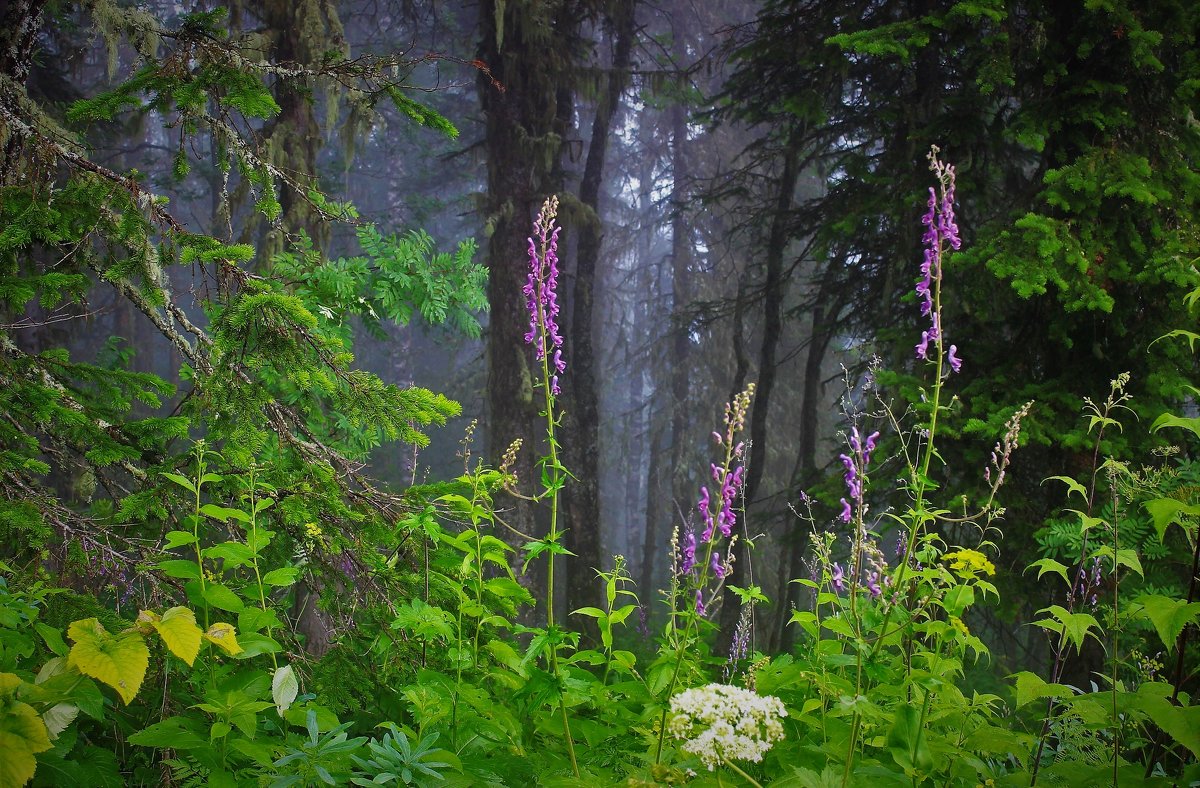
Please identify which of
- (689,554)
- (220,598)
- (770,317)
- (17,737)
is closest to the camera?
(17,737)

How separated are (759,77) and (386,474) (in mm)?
20287

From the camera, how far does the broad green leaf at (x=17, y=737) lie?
4.75 ft

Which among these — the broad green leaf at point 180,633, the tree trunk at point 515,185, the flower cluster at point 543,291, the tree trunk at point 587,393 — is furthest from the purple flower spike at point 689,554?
the tree trunk at point 587,393

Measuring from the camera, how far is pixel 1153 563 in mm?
4961

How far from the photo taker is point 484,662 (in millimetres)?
2766

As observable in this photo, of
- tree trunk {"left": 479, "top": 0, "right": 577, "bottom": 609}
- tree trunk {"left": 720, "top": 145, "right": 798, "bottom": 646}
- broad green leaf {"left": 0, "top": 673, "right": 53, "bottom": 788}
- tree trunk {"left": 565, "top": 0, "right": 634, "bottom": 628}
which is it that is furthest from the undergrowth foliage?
tree trunk {"left": 565, "top": 0, "right": 634, "bottom": 628}

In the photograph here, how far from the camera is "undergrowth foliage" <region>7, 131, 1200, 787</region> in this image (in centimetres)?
176

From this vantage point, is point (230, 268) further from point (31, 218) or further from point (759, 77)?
point (759, 77)

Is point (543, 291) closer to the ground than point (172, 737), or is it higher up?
higher up

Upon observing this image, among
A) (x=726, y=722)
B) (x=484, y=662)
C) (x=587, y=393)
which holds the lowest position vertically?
(x=484, y=662)

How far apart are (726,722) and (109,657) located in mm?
1361

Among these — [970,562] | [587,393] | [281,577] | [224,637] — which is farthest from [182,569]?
[587,393]

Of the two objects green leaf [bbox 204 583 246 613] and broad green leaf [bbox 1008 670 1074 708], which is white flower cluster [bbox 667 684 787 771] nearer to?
broad green leaf [bbox 1008 670 1074 708]

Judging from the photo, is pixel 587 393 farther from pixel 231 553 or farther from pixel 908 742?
pixel 908 742
